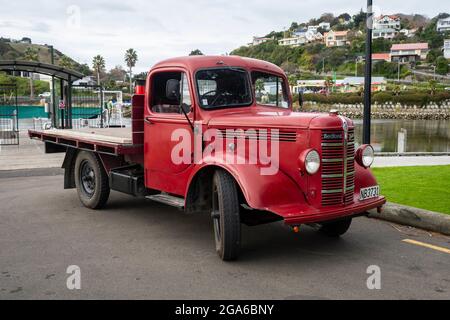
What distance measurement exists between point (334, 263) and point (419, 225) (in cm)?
202

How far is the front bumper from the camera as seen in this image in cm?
475

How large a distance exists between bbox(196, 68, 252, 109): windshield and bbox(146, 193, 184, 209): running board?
1240 mm

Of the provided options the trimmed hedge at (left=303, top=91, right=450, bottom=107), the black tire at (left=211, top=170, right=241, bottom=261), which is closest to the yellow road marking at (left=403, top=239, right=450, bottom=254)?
the black tire at (left=211, top=170, right=241, bottom=261)

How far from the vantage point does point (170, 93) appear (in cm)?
617

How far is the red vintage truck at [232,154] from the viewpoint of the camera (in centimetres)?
500

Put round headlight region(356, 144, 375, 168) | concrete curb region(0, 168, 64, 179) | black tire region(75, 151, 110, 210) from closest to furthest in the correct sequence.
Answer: round headlight region(356, 144, 375, 168), black tire region(75, 151, 110, 210), concrete curb region(0, 168, 64, 179)

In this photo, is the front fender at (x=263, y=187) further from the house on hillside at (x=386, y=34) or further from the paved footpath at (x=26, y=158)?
the house on hillside at (x=386, y=34)

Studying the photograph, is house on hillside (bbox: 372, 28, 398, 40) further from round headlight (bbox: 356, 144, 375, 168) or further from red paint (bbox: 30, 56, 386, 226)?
red paint (bbox: 30, 56, 386, 226)

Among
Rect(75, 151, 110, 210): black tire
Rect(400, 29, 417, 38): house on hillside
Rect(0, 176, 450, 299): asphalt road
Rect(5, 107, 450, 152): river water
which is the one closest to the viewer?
Rect(0, 176, 450, 299): asphalt road

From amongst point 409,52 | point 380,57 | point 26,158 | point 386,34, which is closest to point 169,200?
point 26,158

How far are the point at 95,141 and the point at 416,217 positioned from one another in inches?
188

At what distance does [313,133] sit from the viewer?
4949 millimetres

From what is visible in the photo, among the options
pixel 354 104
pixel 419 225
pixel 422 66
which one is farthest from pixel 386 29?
pixel 419 225
